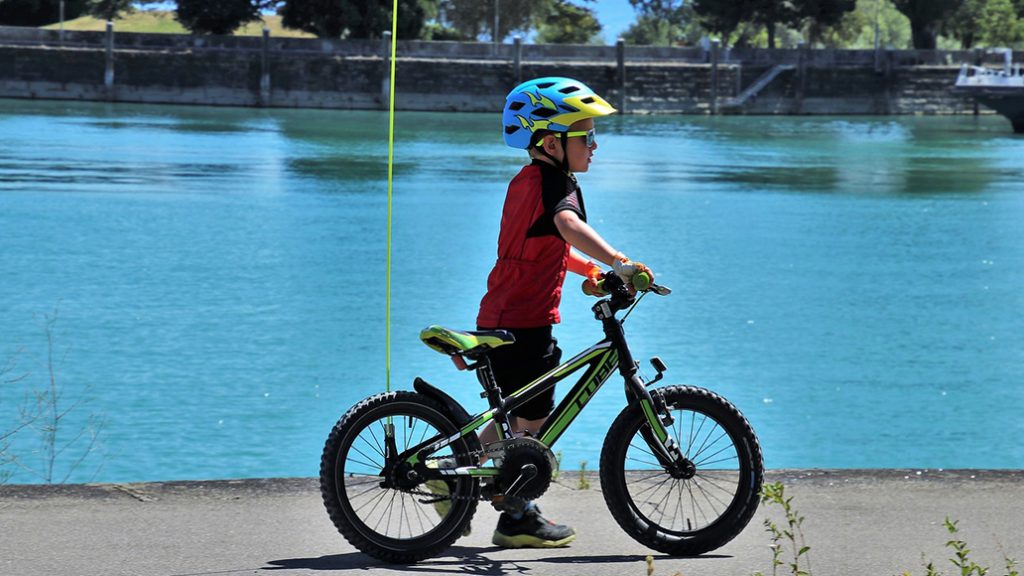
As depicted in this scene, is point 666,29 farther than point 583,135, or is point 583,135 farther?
point 666,29

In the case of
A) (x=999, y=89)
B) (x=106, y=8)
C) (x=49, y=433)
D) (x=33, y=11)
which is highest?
(x=106, y=8)

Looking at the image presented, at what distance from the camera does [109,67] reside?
220 ft

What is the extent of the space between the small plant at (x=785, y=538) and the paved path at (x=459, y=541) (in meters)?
0.04

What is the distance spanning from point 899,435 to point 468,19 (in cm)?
7671

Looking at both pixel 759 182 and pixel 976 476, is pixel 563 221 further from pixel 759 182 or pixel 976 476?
pixel 759 182

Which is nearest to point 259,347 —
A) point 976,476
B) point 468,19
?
point 976,476

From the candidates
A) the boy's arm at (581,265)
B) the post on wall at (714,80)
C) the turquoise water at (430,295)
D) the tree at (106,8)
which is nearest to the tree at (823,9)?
the post on wall at (714,80)

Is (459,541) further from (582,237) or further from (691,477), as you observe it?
(582,237)

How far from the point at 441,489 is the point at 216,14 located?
6961 cm

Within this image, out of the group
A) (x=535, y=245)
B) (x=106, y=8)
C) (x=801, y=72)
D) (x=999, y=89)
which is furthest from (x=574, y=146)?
(x=106, y=8)

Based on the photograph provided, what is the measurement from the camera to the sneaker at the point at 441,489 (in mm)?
4621

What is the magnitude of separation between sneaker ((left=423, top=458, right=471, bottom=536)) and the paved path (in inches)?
6.1

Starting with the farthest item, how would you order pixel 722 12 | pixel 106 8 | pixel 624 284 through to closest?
pixel 106 8
pixel 722 12
pixel 624 284

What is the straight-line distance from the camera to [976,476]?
19.0 ft
